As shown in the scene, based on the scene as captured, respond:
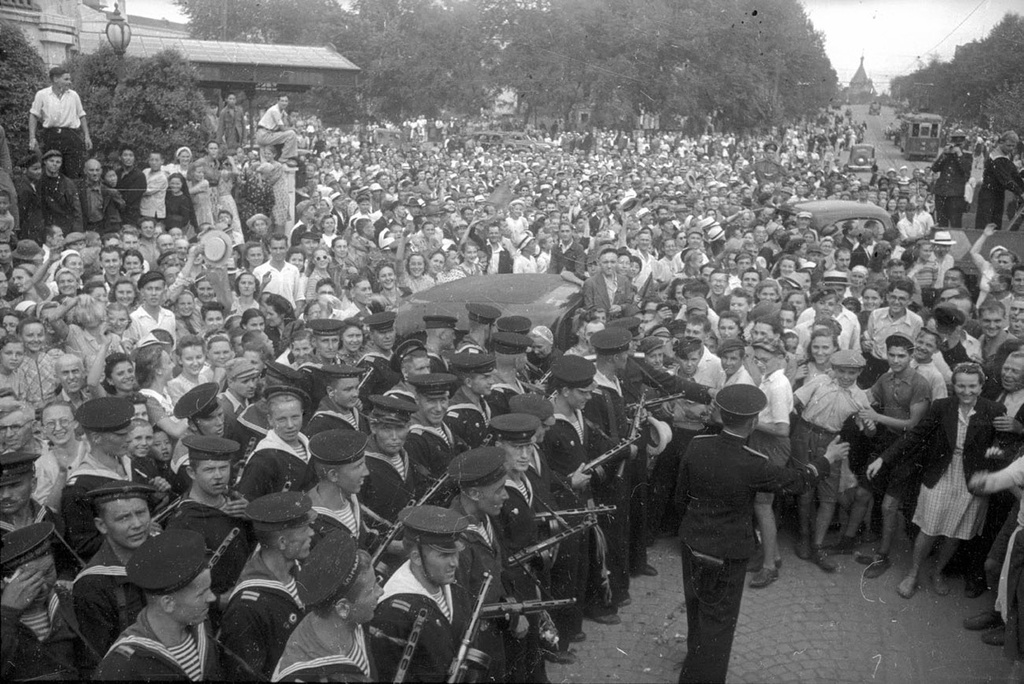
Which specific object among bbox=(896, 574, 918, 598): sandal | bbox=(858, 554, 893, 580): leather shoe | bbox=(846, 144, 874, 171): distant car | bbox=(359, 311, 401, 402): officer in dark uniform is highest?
bbox=(846, 144, 874, 171): distant car

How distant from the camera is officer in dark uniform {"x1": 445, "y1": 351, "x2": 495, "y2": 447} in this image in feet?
19.8

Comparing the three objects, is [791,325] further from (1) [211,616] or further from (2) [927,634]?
(1) [211,616]

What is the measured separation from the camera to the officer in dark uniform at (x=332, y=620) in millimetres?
3293

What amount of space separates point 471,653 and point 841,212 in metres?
14.3

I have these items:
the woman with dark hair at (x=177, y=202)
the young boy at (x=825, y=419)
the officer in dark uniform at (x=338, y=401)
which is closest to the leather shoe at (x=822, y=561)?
the young boy at (x=825, y=419)

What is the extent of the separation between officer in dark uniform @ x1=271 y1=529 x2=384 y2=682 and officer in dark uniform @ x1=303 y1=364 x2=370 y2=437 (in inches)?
88.0

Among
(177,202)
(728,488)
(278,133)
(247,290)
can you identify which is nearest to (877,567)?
(728,488)

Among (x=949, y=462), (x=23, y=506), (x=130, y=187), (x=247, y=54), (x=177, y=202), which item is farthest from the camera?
(x=247, y=54)

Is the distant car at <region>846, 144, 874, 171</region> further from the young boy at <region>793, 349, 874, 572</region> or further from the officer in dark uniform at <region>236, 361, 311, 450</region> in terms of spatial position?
the officer in dark uniform at <region>236, 361, 311, 450</region>

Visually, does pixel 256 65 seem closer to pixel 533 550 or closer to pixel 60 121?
pixel 60 121

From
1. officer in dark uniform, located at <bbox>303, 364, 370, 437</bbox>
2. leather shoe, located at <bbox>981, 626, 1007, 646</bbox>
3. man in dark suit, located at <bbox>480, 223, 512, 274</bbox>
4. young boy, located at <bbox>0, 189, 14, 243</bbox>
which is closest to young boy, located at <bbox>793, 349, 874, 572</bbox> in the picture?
leather shoe, located at <bbox>981, 626, 1007, 646</bbox>

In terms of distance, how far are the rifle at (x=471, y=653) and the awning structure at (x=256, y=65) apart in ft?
48.5

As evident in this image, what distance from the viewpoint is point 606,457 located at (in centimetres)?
604

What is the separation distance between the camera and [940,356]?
23.6 ft
